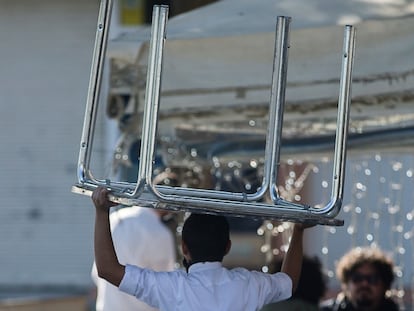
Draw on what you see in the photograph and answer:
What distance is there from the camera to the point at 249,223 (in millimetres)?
10078

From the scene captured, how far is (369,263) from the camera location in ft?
17.6

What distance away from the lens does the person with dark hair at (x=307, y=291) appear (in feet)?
16.0

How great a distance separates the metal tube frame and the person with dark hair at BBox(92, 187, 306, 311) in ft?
0.45

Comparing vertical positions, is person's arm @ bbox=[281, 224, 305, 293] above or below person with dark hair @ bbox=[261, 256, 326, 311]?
above

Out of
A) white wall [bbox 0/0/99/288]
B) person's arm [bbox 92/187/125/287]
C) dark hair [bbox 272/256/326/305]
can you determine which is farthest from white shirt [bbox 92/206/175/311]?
white wall [bbox 0/0/99/288]

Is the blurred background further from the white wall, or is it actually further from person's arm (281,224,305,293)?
the white wall

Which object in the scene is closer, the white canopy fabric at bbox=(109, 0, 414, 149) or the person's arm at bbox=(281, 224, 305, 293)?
the person's arm at bbox=(281, 224, 305, 293)

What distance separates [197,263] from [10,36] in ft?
27.1

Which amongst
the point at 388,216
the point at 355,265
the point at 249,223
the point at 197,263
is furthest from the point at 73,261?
the point at 197,263

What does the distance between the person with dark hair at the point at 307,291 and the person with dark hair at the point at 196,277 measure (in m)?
1.50

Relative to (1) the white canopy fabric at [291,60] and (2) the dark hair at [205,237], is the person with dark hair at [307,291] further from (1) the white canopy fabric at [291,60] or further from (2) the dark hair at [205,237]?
(2) the dark hair at [205,237]

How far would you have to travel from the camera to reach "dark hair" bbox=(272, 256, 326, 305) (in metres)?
5.04

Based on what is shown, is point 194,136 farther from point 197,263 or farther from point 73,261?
point 73,261

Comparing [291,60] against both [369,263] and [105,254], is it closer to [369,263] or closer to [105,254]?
[105,254]
